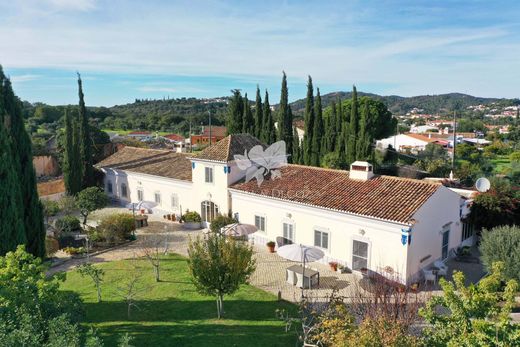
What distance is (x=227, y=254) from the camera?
15164 millimetres

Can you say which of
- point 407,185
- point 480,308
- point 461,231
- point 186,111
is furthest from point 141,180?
point 186,111

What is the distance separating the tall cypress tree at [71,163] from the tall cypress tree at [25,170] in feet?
55.2

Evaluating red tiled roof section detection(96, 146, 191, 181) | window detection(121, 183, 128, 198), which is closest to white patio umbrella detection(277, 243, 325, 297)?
red tiled roof section detection(96, 146, 191, 181)

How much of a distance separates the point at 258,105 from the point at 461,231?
31.9 meters

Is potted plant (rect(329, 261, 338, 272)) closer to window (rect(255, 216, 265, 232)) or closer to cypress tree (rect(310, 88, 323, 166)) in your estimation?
window (rect(255, 216, 265, 232))

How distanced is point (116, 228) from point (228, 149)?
31.5 feet

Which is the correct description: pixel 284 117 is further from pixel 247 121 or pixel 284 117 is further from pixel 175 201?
pixel 175 201

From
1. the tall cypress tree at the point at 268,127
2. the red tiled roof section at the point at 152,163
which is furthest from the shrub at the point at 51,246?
the tall cypress tree at the point at 268,127

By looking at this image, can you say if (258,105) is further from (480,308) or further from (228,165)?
(480,308)

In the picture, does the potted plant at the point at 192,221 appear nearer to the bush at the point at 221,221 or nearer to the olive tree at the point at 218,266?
the bush at the point at 221,221

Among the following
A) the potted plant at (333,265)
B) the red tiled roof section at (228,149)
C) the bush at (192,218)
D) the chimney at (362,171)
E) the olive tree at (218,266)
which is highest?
the red tiled roof section at (228,149)

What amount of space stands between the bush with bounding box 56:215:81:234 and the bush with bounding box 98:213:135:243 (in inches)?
108

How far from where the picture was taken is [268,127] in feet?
165

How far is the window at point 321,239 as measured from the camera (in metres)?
22.6
